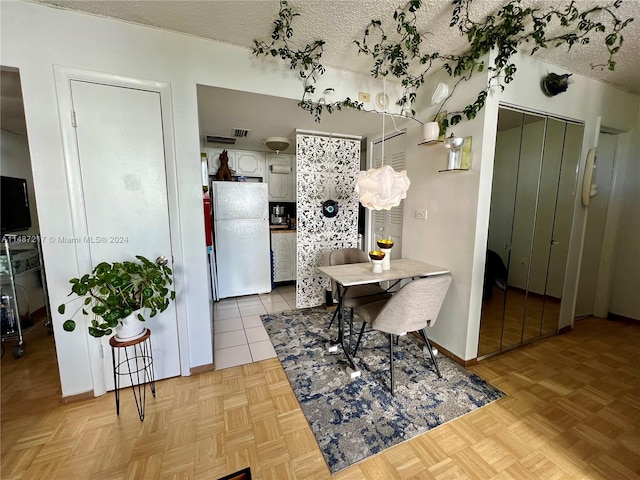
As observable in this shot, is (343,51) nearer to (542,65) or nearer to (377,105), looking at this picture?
(377,105)

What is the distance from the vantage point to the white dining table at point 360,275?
191 cm

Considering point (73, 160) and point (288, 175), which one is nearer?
point (73, 160)

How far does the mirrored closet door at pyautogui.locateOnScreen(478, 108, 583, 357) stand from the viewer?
206 cm

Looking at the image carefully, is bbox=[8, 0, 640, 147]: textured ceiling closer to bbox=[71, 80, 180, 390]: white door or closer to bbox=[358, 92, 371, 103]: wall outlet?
bbox=[358, 92, 371, 103]: wall outlet

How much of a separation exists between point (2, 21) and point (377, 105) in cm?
251

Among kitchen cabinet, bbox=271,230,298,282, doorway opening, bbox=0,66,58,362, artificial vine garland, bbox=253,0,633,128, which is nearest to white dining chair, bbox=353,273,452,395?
artificial vine garland, bbox=253,0,633,128

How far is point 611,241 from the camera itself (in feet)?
9.51

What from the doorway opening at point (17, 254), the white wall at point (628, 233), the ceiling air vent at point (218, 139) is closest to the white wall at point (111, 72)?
the doorway opening at point (17, 254)

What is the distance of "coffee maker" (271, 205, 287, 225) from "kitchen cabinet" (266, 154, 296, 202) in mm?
143

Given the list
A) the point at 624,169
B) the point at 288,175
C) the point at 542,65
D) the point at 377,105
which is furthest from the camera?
the point at 288,175

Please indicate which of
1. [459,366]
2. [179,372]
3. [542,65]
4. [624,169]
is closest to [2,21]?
[179,372]

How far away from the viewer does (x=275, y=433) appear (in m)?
1.49

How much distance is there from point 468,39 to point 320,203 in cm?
199

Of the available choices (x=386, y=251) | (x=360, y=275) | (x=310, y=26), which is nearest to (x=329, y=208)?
(x=386, y=251)
